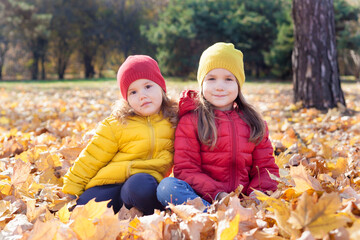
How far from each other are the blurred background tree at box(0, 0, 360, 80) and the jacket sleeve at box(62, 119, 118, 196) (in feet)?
45.9

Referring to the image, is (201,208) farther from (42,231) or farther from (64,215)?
(42,231)

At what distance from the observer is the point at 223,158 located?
2.10 metres

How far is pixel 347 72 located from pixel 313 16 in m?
17.9

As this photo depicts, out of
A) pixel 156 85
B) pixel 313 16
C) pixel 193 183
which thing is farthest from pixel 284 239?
pixel 313 16

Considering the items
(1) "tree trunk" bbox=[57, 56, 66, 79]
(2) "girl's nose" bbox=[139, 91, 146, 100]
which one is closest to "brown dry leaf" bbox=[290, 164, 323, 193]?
(2) "girl's nose" bbox=[139, 91, 146, 100]

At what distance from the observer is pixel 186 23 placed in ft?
62.2

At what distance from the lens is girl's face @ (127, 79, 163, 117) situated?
6.89 ft

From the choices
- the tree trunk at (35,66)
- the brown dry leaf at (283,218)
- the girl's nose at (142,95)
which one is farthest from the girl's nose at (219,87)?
the tree trunk at (35,66)

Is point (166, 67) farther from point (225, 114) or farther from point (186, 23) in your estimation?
point (225, 114)

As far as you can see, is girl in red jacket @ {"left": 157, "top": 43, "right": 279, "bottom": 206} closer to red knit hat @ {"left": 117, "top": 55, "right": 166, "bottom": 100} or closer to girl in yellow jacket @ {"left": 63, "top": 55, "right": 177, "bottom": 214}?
girl in yellow jacket @ {"left": 63, "top": 55, "right": 177, "bottom": 214}

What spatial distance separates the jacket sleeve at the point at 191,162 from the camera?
201 centimetres

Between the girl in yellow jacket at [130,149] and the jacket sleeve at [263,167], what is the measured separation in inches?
21.2

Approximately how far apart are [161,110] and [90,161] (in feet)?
1.84

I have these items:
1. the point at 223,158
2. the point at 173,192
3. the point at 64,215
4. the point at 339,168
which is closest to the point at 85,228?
the point at 64,215
